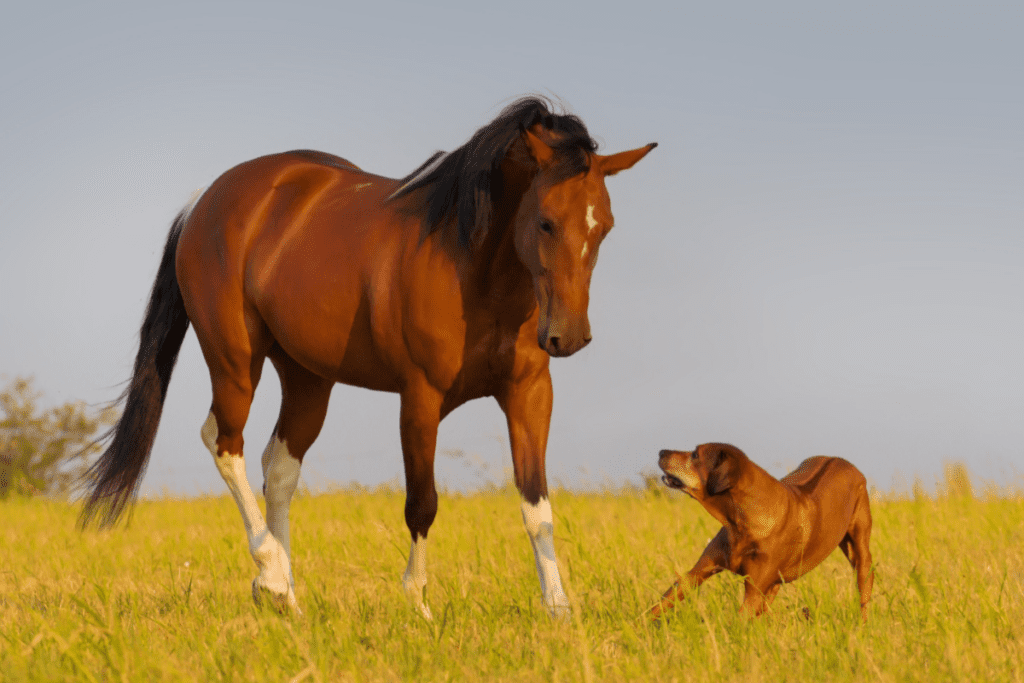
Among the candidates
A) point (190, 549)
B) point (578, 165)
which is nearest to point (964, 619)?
point (578, 165)

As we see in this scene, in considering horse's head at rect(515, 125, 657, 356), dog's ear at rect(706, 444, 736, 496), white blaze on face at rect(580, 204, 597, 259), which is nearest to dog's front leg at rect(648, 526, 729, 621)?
dog's ear at rect(706, 444, 736, 496)

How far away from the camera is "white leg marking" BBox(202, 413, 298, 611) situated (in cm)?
492

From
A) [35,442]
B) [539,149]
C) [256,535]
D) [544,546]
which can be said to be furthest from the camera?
[35,442]

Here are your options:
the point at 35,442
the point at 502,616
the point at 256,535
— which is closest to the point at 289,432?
the point at 256,535

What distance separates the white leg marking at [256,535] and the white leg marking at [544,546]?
1.30 meters

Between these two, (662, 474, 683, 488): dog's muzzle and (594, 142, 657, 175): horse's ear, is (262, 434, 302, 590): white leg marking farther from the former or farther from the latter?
(594, 142, 657, 175): horse's ear

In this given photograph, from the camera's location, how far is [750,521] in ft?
12.5

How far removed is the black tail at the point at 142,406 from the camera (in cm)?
592

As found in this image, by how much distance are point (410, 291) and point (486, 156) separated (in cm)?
71

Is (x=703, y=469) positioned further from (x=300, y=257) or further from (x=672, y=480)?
(x=300, y=257)

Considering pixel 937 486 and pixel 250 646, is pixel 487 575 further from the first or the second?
pixel 937 486

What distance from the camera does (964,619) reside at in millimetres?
3695

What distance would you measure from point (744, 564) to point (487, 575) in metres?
1.80

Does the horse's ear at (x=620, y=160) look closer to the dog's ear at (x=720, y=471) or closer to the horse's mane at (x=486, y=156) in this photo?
the horse's mane at (x=486, y=156)
